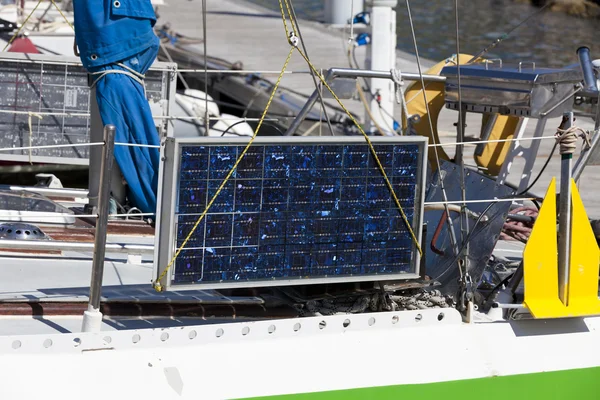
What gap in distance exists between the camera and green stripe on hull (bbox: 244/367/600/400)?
362cm

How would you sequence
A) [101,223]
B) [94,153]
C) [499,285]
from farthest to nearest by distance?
1. [94,153]
2. [499,285]
3. [101,223]

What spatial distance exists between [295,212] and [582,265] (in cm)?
117

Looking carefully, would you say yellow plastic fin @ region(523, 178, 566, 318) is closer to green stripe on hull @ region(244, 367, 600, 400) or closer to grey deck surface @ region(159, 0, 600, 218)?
green stripe on hull @ region(244, 367, 600, 400)

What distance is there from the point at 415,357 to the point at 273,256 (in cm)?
67

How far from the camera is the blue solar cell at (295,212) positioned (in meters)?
3.41

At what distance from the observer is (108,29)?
5.18 meters

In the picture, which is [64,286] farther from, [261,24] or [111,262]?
[261,24]

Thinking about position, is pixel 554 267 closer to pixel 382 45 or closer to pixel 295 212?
pixel 295 212

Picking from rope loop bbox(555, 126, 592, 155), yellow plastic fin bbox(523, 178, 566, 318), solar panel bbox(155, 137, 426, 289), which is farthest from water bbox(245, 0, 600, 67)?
A: solar panel bbox(155, 137, 426, 289)

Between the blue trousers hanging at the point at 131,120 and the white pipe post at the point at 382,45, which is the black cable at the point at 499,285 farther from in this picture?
the white pipe post at the point at 382,45

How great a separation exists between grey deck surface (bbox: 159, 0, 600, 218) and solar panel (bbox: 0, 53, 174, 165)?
369cm

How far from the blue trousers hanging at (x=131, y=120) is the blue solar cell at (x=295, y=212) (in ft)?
6.11

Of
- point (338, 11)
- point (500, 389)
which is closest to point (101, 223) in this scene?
point (500, 389)

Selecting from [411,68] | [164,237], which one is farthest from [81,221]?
[411,68]
